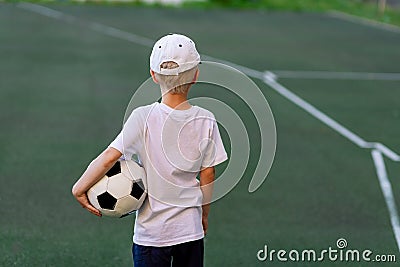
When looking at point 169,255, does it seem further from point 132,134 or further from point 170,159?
point 132,134

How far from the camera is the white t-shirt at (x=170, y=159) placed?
13.7 ft

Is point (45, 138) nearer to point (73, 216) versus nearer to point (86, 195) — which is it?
point (73, 216)

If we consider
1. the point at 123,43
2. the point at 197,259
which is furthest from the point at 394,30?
the point at 197,259

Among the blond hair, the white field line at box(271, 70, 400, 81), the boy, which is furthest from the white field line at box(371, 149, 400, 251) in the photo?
the white field line at box(271, 70, 400, 81)

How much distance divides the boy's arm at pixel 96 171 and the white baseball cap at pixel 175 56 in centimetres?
45

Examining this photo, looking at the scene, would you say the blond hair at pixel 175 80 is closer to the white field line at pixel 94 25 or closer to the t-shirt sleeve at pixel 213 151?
the t-shirt sleeve at pixel 213 151

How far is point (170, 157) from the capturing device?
4191mm

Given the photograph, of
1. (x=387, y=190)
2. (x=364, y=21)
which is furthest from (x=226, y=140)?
(x=364, y=21)

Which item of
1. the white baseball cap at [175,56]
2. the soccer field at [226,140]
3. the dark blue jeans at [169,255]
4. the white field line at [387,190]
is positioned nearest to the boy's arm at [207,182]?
the dark blue jeans at [169,255]

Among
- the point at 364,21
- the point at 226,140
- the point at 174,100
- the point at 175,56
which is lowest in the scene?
the point at 174,100

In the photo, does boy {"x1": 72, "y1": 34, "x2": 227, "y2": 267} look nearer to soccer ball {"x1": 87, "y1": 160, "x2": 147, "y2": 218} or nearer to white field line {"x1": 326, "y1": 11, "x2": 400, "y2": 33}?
soccer ball {"x1": 87, "y1": 160, "x2": 147, "y2": 218}

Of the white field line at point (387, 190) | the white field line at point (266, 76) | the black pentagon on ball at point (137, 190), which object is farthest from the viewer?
the white field line at point (266, 76)

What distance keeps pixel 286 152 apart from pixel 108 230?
319 centimetres

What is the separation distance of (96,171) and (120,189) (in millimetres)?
160
